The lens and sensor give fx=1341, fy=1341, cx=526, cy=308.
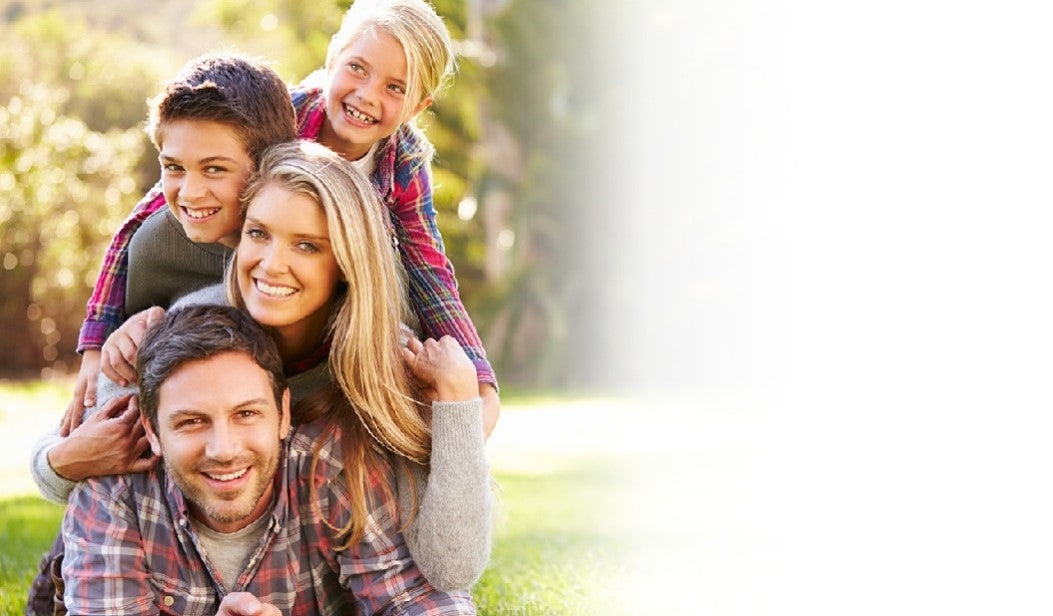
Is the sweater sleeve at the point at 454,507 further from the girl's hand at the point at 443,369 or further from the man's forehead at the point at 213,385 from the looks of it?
the man's forehead at the point at 213,385

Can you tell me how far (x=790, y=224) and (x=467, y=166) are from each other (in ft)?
13.7

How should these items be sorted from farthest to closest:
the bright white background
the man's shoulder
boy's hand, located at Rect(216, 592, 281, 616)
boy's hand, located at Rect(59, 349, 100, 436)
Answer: the bright white background < boy's hand, located at Rect(59, 349, 100, 436) < the man's shoulder < boy's hand, located at Rect(216, 592, 281, 616)

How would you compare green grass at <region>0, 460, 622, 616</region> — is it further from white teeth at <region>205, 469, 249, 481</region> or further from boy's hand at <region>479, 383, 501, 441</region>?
white teeth at <region>205, 469, 249, 481</region>

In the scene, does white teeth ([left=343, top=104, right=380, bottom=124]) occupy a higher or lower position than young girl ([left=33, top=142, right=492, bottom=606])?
higher

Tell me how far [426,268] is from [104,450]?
104 centimetres

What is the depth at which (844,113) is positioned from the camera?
1584cm

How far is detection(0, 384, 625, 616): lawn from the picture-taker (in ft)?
13.6

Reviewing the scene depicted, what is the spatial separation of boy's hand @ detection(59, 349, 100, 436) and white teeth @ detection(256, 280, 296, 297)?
69cm

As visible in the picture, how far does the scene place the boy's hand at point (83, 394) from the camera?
11.7 feet

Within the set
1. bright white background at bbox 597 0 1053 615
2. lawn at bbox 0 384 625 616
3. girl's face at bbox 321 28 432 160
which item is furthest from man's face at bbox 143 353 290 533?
bright white background at bbox 597 0 1053 615

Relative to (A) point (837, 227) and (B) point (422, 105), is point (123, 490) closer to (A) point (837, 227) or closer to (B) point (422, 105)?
(B) point (422, 105)

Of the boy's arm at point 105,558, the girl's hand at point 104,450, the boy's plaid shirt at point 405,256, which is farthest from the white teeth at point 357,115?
the boy's arm at point 105,558

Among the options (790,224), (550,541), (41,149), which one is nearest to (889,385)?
(790,224)

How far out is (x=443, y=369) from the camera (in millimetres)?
3359
